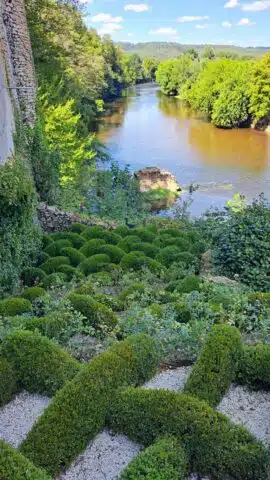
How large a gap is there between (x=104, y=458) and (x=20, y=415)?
66 centimetres

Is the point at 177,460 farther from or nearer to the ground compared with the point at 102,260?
farther from the ground

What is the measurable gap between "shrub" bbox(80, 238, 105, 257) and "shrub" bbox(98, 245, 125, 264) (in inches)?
5.4

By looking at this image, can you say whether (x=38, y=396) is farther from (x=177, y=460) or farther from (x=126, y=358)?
(x=177, y=460)

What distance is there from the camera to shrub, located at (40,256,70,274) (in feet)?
26.6

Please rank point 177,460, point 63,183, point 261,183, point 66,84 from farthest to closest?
point 261,183
point 66,84
point 63,183
point 177,460

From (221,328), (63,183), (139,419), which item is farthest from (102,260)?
(63,183)

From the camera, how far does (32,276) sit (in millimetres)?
7816

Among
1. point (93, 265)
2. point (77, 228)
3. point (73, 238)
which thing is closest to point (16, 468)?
point (93, 265)

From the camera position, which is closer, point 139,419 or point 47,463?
point 47,463

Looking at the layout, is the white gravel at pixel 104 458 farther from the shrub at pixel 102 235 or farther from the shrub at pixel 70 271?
the shrub at pixel 102 235

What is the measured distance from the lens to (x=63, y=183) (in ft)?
51.7

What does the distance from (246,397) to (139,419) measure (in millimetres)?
871

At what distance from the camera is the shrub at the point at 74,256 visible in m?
8.48

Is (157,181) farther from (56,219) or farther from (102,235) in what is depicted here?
(102,235)
